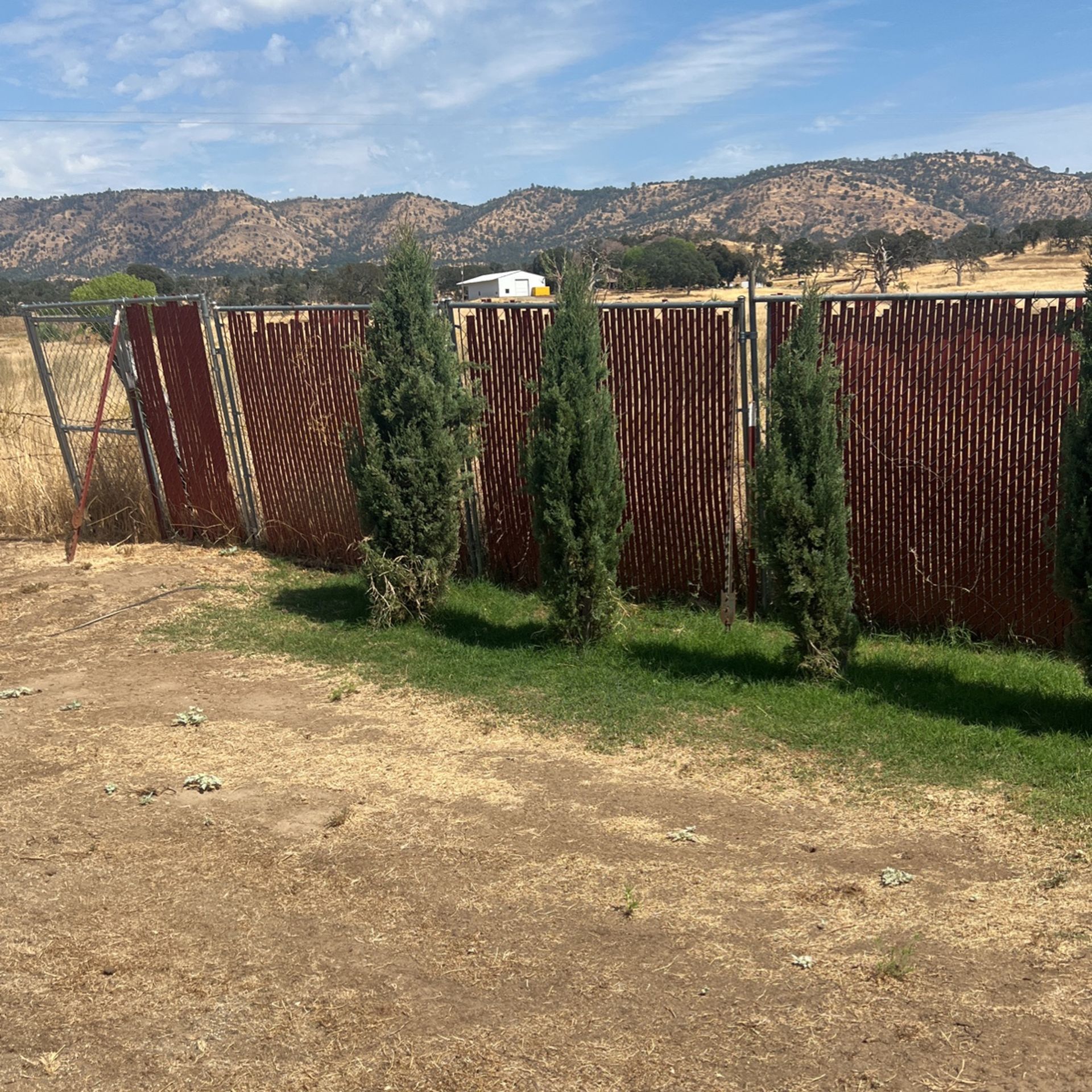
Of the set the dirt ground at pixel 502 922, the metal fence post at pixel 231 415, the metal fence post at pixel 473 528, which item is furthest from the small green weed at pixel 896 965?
the metal fence post at pixel 231 415

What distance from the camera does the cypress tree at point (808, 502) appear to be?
20.2 ft

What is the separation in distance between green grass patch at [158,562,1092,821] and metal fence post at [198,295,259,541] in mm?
2187

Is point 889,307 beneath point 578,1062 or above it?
above

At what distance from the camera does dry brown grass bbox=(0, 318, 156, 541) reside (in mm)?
11609

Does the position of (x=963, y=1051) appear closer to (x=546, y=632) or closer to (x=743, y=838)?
(x=743, y=838)

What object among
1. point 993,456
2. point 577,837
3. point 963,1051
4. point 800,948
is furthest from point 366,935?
point 993,456

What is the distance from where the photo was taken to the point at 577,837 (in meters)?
4.81

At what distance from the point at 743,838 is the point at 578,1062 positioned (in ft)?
5.41

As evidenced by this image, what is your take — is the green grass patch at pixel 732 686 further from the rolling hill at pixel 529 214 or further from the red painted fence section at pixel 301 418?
the rolling hill at pixel 529 214

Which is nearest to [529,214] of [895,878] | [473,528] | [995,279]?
[995,279]

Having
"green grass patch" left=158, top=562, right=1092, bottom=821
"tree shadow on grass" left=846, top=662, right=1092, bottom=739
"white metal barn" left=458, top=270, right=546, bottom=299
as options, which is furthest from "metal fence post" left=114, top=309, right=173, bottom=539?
"white metal barn" left=458, top=270, right=546, bottom=299

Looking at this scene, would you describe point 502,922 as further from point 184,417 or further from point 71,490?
point 71,490

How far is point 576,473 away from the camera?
7082mm

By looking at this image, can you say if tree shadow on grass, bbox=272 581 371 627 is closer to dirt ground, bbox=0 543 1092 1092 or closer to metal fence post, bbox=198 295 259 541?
metal fence post, bbox=198 295 259 541
